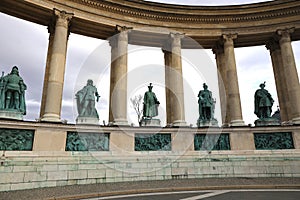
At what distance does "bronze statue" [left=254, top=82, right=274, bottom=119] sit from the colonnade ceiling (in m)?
8.15

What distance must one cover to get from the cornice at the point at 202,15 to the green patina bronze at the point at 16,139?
16464 mm

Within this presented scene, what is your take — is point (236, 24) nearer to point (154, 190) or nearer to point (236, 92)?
point (236, 92)

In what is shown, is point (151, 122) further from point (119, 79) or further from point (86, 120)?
point (86, 120)

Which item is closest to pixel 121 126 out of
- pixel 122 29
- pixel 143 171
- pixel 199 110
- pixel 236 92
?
pixel 143 171

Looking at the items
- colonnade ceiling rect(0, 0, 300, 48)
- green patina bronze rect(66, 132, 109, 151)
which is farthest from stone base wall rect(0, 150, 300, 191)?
colonnade ceiling rect(0, 0, 300, 48)

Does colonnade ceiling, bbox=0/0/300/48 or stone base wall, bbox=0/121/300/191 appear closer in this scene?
stone base wall, bbox=0/121/300/191

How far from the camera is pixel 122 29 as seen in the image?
84.2 ft

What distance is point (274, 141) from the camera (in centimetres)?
2244

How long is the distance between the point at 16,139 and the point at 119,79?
453 inches

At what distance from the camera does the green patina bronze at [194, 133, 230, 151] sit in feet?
73.9

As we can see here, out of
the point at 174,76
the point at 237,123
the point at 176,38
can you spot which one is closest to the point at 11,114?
the point at 174,76

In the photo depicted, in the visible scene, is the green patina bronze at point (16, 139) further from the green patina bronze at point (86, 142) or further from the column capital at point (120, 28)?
the column capital at point (120, 28)

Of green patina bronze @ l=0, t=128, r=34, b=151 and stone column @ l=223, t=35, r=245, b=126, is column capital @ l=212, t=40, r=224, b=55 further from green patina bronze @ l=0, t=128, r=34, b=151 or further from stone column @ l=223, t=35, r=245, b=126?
green patina bronze @ l=0, t=128, r=34, b=151

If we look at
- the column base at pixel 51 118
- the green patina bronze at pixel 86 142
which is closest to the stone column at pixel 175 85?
the green patina bronze at pixel 86 142
